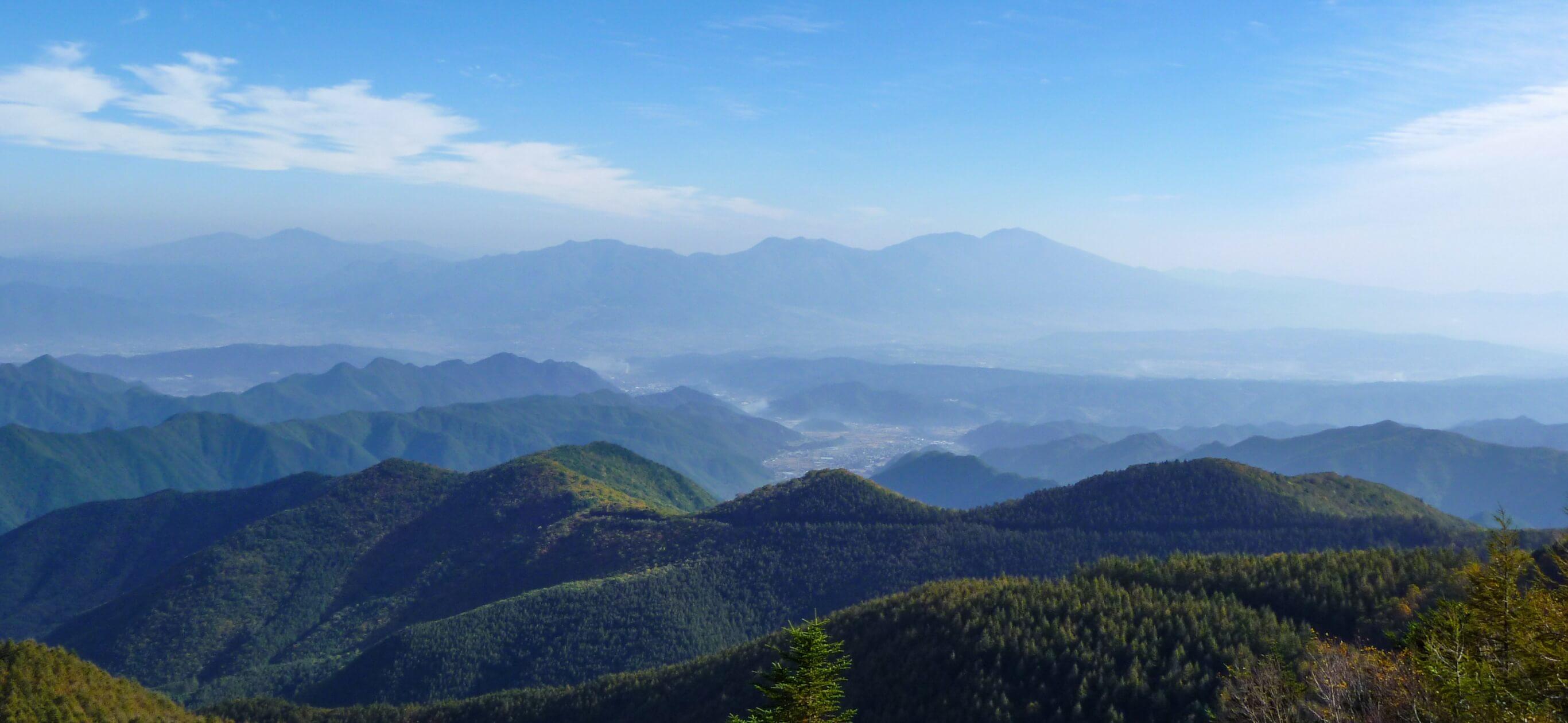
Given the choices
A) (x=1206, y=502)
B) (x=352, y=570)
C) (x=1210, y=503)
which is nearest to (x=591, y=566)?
(x=352, y=570)

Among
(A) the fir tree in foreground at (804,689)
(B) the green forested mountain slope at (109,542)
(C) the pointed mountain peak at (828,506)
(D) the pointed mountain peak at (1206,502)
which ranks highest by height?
(A) the fir tree in foreground at (804,689)

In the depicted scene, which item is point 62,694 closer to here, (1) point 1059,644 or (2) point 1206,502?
(1) point 1059,644

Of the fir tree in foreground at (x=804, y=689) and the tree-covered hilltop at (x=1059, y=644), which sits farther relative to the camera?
the tree-covered hilltop at (x=1059, y=644)

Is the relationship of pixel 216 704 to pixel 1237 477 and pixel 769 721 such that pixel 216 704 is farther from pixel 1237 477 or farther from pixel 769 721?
pixel 1237 477

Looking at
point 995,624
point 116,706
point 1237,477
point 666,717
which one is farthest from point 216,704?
point 1237,477

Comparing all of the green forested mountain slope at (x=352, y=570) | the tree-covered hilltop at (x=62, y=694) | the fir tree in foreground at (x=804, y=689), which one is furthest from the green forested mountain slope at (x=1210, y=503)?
the fir tree in foreground at (x=804, y=689)

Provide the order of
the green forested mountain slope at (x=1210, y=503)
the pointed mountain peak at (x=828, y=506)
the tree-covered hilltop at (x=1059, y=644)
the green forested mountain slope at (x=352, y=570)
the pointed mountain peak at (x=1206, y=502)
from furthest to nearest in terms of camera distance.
Result: the pointed mountain peak at (x=828, y=506) < the green forested mountain slope at (x=352, y=570) < the pointed mountain peak at (x=1206, y=502) < the green forested mountain slope at (x=1210, y=503) < the tree-covered hilltop at (x=1059, y=644)

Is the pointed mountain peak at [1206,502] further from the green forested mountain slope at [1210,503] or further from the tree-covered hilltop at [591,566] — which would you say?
the tree-covered hilltop at [591,566]
